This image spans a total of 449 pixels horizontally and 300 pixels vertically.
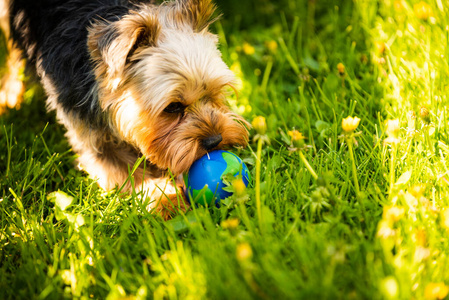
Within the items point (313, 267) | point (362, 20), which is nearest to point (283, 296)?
point (313, 267)

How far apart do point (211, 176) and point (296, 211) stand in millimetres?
532

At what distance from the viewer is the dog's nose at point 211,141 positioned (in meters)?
2.60

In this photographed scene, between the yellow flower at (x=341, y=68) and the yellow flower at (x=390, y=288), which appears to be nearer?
the yellow flower at (x=390, y=288)

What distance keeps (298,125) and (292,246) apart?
1.39 metres

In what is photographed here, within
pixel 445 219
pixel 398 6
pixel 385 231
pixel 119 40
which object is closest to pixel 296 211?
pixel 385 231

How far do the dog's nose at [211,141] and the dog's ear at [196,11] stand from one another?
85 centimetres

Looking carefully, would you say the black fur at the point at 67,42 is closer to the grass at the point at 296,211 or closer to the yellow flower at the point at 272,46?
the grass at the point at 296,211

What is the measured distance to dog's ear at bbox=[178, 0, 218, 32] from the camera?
2.84 m

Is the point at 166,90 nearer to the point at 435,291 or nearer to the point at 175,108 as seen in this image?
the point at 175,108

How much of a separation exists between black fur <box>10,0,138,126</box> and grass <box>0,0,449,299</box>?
471 mm

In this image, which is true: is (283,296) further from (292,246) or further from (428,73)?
(428,73)

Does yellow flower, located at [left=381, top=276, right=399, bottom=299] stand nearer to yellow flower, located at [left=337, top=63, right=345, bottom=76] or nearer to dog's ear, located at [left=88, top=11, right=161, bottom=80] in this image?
dog's ear, located at [left=88, top=11, right=161, bottom=80]

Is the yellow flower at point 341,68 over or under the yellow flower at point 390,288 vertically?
over

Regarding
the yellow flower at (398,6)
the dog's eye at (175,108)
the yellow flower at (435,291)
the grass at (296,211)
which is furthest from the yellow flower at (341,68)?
the yellow flower at (435,291)
